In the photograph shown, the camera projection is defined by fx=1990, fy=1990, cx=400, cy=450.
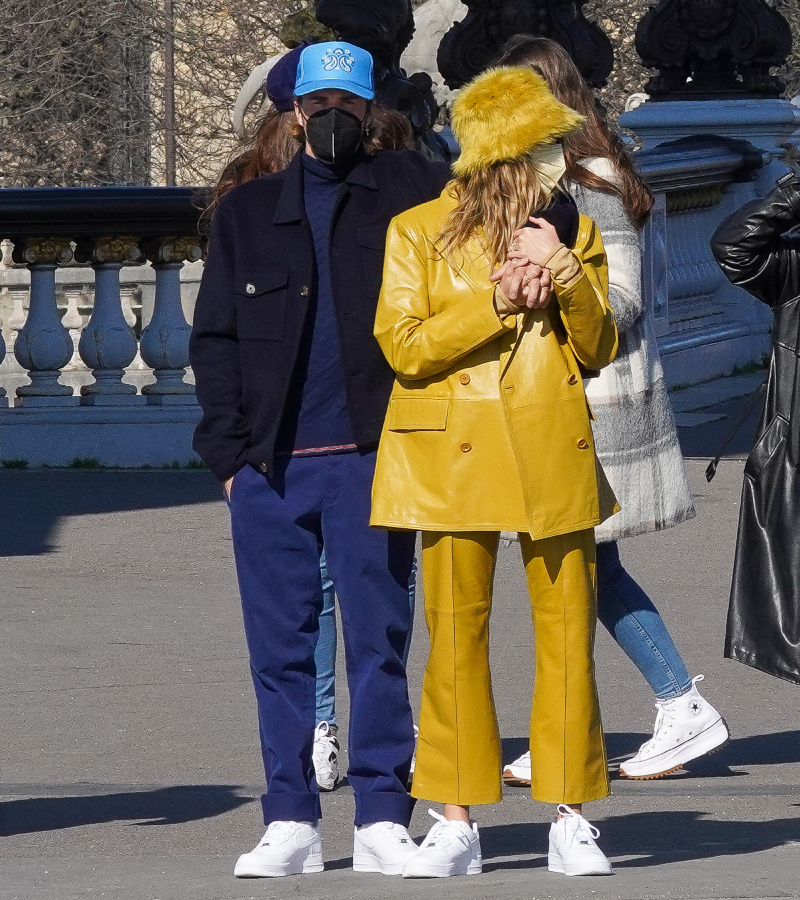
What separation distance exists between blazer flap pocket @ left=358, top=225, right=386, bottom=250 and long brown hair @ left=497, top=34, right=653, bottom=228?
2.01 ft

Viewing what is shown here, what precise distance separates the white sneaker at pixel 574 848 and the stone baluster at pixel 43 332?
19.8 ft

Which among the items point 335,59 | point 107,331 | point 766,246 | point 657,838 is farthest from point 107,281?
point 657,838

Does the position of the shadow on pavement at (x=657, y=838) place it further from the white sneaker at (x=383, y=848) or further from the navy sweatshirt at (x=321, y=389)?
the navy sweatshirt at (x=321, y=389)

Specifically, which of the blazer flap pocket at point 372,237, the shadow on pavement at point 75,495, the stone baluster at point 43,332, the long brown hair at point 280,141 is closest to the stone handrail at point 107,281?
the stone baluster at point 43,332

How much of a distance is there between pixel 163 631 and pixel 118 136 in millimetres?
14367

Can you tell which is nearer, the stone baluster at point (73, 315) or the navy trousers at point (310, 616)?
the navy trousers at point (310, 616)

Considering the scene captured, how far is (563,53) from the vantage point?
489 centimetres

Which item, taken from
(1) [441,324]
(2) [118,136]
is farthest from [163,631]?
(2) [118,136]

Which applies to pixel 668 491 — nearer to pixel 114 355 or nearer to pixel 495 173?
pixel 495 173

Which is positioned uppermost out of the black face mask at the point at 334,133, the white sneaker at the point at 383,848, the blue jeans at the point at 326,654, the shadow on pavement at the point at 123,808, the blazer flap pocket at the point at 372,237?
the black face mask at the point at 334,133

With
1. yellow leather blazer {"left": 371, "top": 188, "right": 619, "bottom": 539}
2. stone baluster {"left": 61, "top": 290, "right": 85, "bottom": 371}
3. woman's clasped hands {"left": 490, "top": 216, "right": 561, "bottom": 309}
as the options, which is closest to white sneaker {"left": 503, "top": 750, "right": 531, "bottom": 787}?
yellow leather blazer {"left": 371, "top": 188, "right": 619, "bottom": 539}

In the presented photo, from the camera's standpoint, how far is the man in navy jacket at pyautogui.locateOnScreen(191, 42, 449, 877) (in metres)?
4.37

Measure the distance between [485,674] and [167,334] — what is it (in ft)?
19.2

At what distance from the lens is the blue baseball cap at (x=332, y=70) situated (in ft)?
14.4
